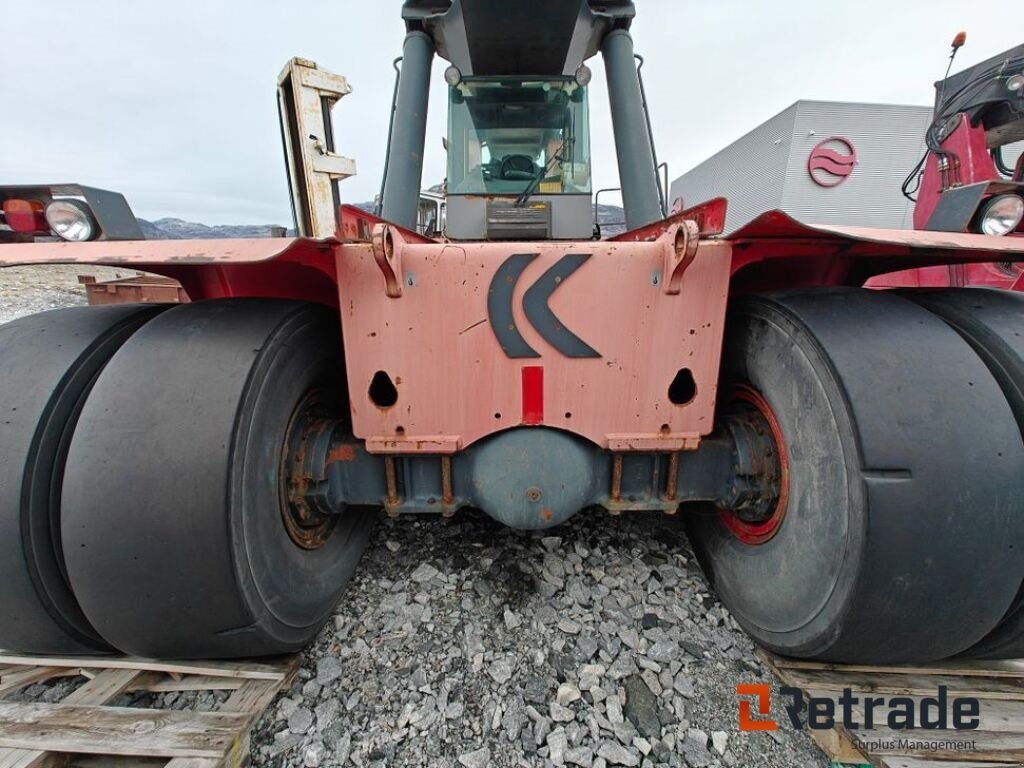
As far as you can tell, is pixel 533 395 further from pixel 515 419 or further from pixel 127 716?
pixel 127 716

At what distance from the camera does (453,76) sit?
2926 mm

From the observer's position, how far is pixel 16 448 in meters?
1.29

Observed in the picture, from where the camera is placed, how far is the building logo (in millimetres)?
17125

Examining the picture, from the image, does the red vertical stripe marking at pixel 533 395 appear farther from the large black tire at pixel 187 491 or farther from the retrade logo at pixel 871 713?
the retrade logo at pixel 871 713

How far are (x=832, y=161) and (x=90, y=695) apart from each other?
22.4 metres

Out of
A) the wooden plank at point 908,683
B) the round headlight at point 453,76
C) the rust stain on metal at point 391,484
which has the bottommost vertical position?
the wooden plank at point 908,683

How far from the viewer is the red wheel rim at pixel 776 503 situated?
5.02ft

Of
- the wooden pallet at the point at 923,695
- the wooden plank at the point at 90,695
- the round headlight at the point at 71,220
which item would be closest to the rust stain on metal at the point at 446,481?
the wooden plank at the point at 90,695

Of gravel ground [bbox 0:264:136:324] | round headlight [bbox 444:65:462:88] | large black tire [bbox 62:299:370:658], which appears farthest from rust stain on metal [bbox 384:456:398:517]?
gravel ground [bbox 0:264:136:324]

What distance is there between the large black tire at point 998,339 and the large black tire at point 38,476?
2551mm

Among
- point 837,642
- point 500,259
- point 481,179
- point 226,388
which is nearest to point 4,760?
point 226,388

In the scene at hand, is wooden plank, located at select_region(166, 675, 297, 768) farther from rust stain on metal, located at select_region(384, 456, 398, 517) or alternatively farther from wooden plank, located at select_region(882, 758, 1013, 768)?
wooden plank, located at select_region(882, 758, 1013, 768)

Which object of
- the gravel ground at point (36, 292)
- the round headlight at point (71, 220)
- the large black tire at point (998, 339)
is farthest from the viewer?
the gravel ground at point (36, 292)

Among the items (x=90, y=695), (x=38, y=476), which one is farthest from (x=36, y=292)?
(x=90, y=695)
